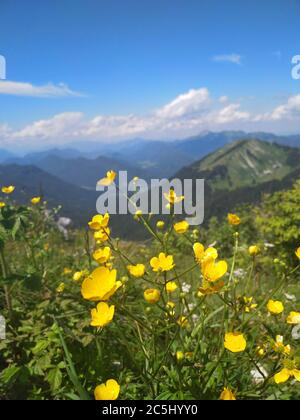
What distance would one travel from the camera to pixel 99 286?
157 centimetres

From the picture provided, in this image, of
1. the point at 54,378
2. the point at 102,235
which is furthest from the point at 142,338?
the point at 102,235

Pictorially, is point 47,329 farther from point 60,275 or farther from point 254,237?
point 254,237

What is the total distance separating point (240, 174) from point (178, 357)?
666 feet

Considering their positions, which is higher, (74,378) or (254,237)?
(74,378)

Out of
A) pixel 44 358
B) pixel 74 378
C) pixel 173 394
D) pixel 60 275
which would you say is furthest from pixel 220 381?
pixel 60 275

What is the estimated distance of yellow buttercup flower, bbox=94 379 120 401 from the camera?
1573 millimetres

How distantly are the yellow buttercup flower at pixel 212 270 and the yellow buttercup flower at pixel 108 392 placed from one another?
2.06 feet

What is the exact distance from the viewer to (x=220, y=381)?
2.01 metres

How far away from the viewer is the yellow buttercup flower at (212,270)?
166 centimetres

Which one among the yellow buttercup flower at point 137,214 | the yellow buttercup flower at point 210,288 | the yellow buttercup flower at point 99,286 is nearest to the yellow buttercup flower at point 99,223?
the yellow buttercup flower at point 137,214

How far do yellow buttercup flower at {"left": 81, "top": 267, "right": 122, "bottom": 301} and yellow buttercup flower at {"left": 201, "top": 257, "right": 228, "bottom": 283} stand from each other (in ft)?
1.36

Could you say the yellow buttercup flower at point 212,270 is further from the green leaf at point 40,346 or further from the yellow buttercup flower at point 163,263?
the green leaf at point 40,346

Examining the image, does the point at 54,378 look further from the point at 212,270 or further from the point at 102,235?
the point at 212,270
